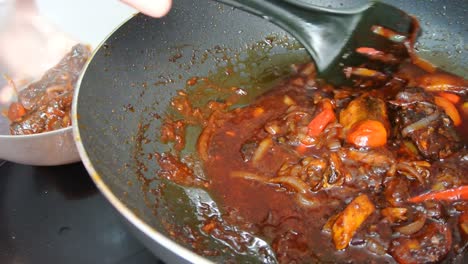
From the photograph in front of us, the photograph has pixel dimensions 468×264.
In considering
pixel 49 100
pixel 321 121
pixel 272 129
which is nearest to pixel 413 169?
pixel 321 121

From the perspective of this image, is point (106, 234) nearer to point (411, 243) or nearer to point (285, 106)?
point (285, 106)

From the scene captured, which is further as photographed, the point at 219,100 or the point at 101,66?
the point at 219,100

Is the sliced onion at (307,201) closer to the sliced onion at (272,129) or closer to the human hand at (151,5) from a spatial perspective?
the sliced onion at (272,129)

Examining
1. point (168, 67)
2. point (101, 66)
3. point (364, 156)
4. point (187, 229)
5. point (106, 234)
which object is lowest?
A: point (106, 234)

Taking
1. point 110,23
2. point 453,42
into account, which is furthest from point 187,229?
point 453,42

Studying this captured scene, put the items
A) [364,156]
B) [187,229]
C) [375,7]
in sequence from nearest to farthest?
[187,229], [364,156], [375,7]

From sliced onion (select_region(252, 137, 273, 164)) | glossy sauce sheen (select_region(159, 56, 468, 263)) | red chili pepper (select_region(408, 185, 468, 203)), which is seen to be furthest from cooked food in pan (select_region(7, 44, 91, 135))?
red chili pepper (select_region(408, 185, 468, 203))

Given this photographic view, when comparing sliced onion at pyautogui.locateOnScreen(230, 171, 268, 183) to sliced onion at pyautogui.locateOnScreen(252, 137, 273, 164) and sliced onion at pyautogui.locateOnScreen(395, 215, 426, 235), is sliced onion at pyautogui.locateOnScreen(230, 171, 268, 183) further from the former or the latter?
sliced onion at pyautogui.locateOnScreen(395, 215, 426, 235)

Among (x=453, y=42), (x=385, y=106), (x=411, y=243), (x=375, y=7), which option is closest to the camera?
(x=411, y=243)
